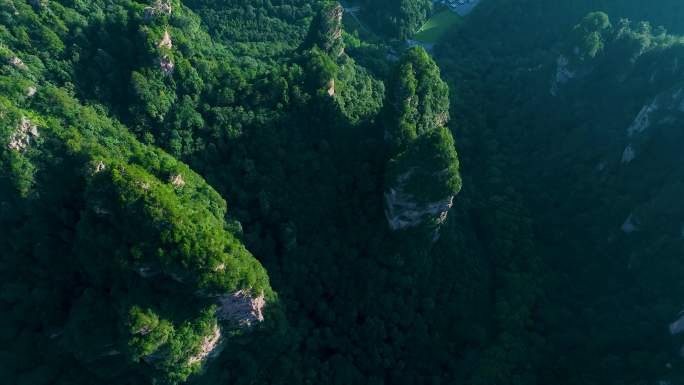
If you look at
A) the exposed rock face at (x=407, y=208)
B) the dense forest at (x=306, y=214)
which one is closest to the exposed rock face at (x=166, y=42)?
the dense forest at (x=306, y=214)

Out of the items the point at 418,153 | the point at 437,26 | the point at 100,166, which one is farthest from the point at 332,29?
the point at 437,26

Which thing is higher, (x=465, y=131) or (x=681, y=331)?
(x=465, y=131)

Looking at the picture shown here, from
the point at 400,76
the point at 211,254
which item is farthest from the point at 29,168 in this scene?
the point at 400,76

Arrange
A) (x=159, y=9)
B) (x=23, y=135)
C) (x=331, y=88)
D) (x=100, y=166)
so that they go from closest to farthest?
(x=23, y=135) → (x=100, y=166) → (x=159, y=9) → (x=331, y=88)

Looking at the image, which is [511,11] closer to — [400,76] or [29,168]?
[400,76]

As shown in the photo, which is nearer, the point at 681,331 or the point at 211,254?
the point at 211,254

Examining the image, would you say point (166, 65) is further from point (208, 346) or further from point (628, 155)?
point (628, 155)
